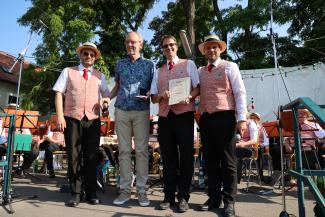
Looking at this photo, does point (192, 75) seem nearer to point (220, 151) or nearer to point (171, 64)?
point (171, 64)

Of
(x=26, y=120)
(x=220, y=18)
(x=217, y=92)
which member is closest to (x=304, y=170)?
(x=217, y=92)

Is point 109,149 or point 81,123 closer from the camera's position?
point 81,123

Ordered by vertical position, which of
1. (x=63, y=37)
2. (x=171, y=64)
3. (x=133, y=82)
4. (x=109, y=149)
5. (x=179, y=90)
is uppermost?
(x=63, y=37)

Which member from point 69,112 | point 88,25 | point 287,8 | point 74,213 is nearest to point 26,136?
point 69,112

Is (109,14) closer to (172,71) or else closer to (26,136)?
(26,136)

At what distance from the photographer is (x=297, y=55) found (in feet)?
60.2

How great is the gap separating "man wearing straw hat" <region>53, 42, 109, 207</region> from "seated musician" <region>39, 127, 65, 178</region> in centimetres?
323

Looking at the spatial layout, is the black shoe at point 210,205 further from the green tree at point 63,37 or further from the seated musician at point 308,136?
the green tree at point 63,37

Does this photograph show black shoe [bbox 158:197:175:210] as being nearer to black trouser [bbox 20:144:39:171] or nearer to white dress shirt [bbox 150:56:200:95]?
white dress shirt [bbox 150:56:200:95]

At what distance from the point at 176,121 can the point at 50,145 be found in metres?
4.50

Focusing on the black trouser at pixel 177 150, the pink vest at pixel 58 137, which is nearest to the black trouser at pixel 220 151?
the black trouser at pixel 177 150

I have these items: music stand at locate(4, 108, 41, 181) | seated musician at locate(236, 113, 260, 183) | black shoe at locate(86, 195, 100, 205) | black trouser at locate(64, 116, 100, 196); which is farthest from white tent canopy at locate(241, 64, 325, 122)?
black shoe at locate(86, 195, 100, 205)

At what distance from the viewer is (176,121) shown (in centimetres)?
421

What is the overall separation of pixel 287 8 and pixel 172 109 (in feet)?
56.8
